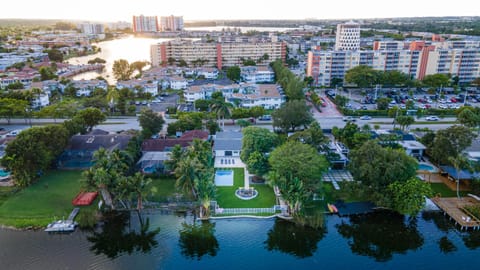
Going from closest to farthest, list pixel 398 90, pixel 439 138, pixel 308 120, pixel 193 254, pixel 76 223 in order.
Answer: pixel 193 254
pixel 76 223
pixel 439 138
pixel 308 120
pixel 398 90

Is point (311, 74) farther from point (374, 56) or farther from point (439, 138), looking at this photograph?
point (439, 138)

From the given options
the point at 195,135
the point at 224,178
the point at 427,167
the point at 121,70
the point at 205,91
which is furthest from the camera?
the point at 121,70

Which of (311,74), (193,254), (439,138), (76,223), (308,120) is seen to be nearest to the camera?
(193,254)

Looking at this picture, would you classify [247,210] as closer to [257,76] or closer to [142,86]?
[142,86]

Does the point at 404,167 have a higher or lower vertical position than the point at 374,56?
lower

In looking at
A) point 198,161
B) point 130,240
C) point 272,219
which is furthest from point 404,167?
point 130,240

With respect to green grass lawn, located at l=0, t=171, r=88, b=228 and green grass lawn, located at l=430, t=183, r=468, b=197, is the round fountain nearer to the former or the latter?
green grass lawn, located at l=0, t=171, r=88, b=228

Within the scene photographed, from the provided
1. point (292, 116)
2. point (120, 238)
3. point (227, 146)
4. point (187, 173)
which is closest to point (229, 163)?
point (227, 146)
